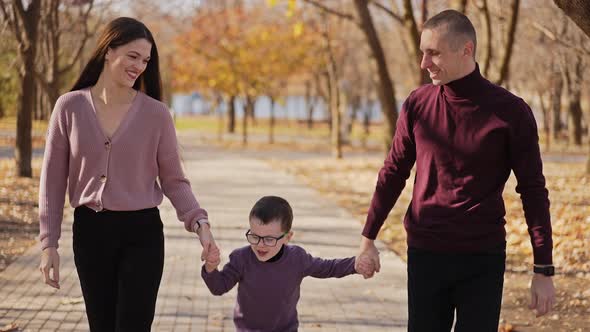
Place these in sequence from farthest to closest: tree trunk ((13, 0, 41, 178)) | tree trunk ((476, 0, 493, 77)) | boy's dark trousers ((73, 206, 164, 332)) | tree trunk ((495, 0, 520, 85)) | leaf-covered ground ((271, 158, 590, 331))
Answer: tree trunk ((13, 0, 41, 178)) → tree trunk ((476, 0, 493, 77)) → tree trunk ((495, 0, 520, 85)) → leaf-covered ground ((271, 158, 590, 331)) → boy's dark trousers ((73, 206, 164, 332))

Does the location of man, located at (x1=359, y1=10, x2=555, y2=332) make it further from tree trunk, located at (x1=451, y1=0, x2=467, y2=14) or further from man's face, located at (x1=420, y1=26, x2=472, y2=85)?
tree trunk, located at (x1=451, y1=0, x2=467, y2=14)

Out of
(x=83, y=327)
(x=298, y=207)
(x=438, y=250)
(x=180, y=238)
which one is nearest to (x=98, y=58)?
(x=438, y=250)

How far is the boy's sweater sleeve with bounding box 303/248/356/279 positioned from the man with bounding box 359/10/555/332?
0.51 m

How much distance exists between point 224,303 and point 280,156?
88.2 ft

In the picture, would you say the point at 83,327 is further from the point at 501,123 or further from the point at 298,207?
the point at 298,207

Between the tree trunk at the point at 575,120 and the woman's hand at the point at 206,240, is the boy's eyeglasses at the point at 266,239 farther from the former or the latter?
the tree trunk at the point at 575,120

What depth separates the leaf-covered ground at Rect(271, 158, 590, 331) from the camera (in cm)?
769

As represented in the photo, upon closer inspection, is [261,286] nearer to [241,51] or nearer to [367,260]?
[367,260]

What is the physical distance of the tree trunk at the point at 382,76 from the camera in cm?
2014

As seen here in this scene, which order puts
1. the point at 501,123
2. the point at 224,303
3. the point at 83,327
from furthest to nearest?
1. the point at 224,303
2. the point at 83,327
3. the point at 501,123

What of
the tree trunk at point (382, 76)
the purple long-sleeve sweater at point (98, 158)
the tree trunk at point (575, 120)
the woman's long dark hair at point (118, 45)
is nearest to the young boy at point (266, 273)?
the purple long-sleeve sweater at point (98, 158)

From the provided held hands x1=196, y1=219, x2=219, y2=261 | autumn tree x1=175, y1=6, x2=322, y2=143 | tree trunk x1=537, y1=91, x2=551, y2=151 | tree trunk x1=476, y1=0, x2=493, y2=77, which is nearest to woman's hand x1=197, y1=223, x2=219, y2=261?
held hands x1=196, y1=219, x2=219, y2=261

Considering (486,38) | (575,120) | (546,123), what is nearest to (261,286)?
(486,38)

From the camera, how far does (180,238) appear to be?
1211 centimetres
